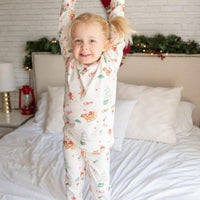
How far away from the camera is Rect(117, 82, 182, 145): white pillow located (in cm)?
182

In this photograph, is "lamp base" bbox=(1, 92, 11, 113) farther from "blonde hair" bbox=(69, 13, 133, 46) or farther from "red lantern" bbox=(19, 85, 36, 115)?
"blonde hair" bbox=(69, 13, 133, 46)

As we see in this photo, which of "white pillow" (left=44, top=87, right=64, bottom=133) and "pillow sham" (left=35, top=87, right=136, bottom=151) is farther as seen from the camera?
"white pillow" (left=44, top=87, right=64, bottom=133)

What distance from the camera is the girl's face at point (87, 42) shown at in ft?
3.51

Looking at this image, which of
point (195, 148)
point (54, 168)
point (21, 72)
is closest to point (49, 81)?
point (21, 72)

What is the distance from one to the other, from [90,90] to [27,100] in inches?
67.4

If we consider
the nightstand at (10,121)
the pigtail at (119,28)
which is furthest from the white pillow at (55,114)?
the pigtail at (119,28)

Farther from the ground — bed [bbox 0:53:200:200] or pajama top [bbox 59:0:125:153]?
pajama top [bbox 59:0:125:153]

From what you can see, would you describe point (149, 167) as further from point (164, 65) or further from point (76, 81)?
point (164, 65)

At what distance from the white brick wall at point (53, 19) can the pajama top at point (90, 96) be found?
122 centimetres

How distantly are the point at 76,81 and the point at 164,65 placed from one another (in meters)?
1.32

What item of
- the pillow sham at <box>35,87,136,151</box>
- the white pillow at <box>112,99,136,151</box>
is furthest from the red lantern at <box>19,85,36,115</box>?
the white pillow at <box>112,99,136,151</box>

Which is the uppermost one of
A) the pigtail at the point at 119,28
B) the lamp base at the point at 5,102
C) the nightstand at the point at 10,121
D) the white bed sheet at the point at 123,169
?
the pigtail at the point at 119,28

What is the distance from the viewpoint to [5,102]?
2.67 meters

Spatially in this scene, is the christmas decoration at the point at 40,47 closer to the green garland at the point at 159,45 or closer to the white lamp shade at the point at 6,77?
the green garland at the point at 159,45
